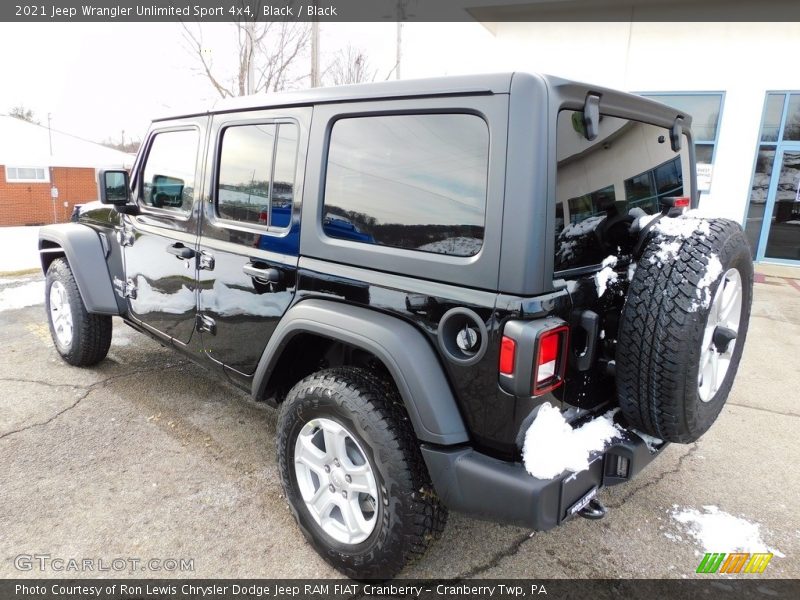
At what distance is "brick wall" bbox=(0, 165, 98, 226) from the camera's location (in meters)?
26.9

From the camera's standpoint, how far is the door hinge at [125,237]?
11.8 feet

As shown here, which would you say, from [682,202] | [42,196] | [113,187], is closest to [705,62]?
[682,202]

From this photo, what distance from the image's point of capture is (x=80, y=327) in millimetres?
4004

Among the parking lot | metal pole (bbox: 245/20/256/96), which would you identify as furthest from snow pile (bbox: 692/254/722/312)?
metal pole (bbox: 245/20/256/96)

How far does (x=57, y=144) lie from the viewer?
31.2 m

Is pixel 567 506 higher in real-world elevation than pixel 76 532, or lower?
higher

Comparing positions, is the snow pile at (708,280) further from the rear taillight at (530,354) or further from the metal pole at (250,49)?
the metal pole at (250,49)

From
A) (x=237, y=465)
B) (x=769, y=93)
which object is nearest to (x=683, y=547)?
(x=237, y=465)

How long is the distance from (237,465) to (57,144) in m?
35.3

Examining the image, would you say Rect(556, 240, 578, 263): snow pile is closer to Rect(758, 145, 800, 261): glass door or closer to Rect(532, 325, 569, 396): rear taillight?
Rect(532, 325, 569, 396): rear taillight

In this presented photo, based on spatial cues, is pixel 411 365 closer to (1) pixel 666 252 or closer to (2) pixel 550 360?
(2) pixel 550 360

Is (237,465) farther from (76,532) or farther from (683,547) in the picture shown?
(683,547)

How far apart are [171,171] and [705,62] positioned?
32.9 ft

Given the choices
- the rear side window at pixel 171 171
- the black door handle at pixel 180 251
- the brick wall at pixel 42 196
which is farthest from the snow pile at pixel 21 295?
the brick wall at pixel 42 196
